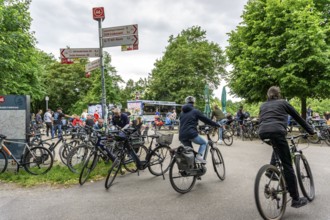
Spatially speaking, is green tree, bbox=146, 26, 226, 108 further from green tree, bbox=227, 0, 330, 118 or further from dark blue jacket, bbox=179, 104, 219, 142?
dark blue jacket, bbox=179, 104, 219, 142

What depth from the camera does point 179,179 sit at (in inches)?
220

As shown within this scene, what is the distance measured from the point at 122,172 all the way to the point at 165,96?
119 feet

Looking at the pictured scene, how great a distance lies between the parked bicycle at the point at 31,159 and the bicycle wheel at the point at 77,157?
23.3 inches

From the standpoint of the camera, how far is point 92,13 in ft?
24.9

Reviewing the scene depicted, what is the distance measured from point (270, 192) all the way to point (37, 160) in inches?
233

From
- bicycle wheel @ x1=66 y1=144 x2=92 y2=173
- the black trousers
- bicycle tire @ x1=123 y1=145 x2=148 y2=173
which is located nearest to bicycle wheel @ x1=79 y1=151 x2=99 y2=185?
bicycle wheel @ x1=66 y1=144 x2=92 y2=173

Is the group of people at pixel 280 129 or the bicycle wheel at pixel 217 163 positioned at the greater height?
the group of people at pixel 280 129

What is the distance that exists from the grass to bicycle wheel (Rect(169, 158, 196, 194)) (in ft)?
7.31

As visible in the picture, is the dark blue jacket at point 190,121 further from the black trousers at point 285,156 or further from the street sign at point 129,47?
the street sign at point 129,47

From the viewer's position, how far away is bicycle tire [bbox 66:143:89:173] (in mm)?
7150

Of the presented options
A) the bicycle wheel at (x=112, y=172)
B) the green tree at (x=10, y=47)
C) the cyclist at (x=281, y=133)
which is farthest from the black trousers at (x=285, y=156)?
the green tree at (x=10, y=47)

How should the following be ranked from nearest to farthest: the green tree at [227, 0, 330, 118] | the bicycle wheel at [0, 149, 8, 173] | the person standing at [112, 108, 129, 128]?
the bicycle wheel at [0, 149, 8, 173], the person standing at [112, 108, 129, 128], the green tree at [227, 0, 330, 118]

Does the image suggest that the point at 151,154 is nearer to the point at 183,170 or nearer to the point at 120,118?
the point at 183,170

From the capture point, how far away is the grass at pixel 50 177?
661 centimetres
